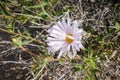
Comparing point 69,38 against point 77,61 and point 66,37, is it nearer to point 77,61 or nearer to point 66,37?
point 66,37

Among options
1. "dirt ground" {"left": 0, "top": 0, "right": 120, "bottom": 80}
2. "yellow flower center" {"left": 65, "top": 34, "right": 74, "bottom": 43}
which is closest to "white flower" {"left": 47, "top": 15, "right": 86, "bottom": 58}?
"yellow flower center" {"left": 65, "top": 34, "right": 74, "bottom": 43}

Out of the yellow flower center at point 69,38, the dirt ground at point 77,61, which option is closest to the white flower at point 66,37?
the yellow flower center at point 69,38

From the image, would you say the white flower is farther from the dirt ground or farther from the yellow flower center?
the dirt ground

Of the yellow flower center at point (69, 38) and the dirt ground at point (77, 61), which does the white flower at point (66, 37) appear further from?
the dirt ground at point (77, 61)

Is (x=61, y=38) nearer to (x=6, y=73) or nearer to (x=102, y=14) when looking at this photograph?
(x=102, y=14)

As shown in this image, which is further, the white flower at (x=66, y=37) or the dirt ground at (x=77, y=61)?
the dirt ground at (x=77, y=61)

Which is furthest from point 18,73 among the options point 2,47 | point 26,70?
point 2,47

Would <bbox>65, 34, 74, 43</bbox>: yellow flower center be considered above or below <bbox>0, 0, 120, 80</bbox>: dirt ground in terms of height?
above

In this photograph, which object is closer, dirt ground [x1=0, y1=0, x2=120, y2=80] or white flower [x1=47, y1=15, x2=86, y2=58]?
white flower [x1=47, y1=15, x2=86, y2=58]
